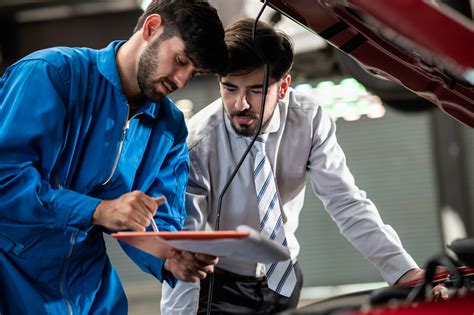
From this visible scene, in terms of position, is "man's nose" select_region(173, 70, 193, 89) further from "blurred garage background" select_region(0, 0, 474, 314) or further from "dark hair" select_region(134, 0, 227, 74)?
"blurred garage background" select_region(0, 0, 474, 314)

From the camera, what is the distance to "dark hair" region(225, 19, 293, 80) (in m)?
2.09

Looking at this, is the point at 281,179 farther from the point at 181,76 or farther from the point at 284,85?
the point at 181,76

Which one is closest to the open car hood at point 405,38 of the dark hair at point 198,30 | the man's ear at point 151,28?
the dark hair at point 198,30

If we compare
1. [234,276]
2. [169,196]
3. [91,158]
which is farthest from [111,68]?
[234,276]

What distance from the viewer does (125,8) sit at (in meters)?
6.55

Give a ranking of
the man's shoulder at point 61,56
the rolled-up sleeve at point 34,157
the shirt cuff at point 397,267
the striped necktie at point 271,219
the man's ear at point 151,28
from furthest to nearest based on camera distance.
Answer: the striped necktie at point 271,219 < the shirt cuff at point 397,267 < the man's ear at point 151,28 < the man's shoulder at point 61,56 < the rolled-up sleeve at point 34,157

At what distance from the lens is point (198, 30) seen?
166 cm

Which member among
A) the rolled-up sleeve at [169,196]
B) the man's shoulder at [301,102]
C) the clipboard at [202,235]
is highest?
the clipboard at [202,235]

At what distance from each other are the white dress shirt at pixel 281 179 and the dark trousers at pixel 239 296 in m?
0.03

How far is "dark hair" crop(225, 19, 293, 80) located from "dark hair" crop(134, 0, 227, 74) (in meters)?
0.35

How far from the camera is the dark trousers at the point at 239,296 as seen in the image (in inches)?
90.1

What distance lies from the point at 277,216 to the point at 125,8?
4761 mm

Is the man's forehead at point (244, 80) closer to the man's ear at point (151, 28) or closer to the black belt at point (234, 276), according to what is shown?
the man's ear at point (151, 28)

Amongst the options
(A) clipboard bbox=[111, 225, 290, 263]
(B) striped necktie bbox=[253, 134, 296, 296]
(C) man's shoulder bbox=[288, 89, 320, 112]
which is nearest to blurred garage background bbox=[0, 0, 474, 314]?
(C) man's shoulder bbox=[288, 89, 320, 112]
